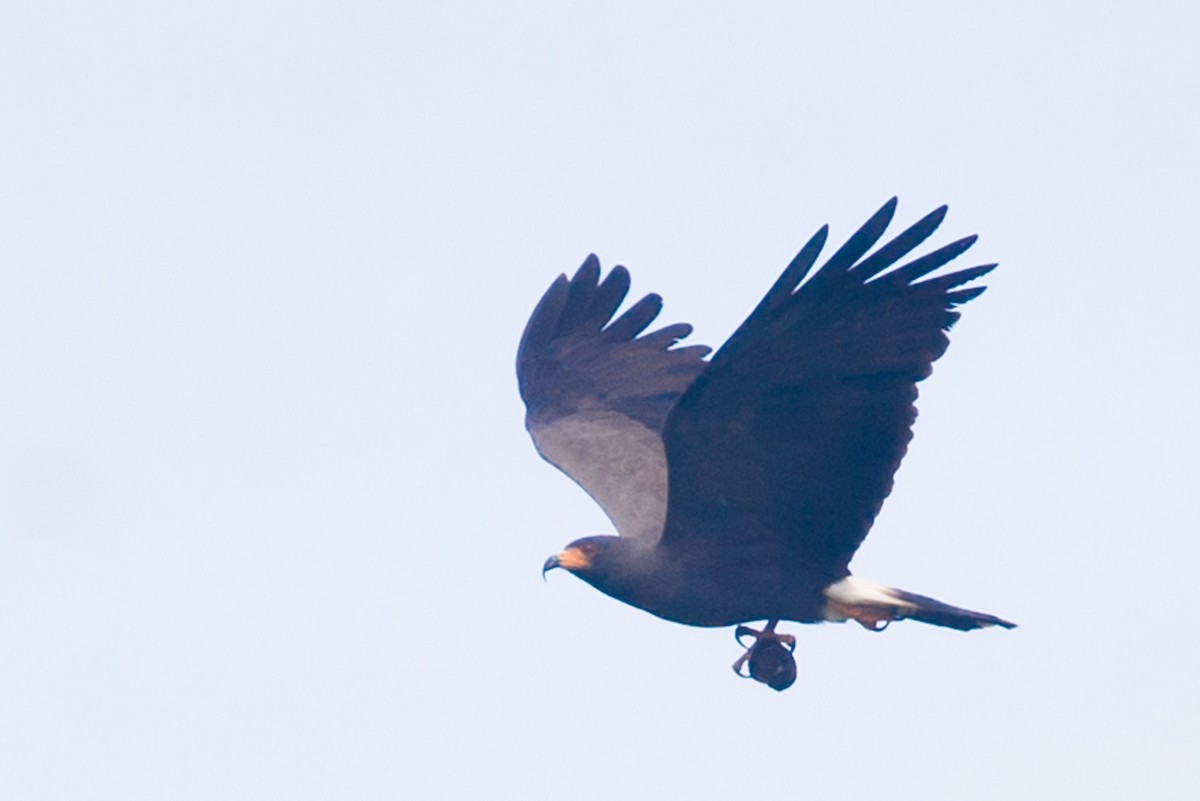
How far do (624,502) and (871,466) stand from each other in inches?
93.7

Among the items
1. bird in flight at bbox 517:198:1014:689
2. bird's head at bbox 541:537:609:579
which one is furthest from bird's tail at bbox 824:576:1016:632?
bird's head at bbox 541:537:609:579

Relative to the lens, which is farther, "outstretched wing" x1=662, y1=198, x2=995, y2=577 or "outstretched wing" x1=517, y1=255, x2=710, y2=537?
"outstretched wing" x1=517, y1=255, x2=710, y2=537

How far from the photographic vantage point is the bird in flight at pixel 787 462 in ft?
34.0

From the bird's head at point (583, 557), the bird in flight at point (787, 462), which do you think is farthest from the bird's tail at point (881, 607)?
the bird's head at point (583, 557)

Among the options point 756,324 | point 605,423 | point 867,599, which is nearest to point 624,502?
point 605,423

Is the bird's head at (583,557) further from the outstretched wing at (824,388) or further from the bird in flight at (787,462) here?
the outstretched wing at (824,388)

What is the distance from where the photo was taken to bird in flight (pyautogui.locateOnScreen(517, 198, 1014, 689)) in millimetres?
10375

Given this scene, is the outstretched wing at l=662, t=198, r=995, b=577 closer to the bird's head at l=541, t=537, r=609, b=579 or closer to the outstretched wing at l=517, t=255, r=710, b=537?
the bird's head at l=541, t=537, r=609, b=579

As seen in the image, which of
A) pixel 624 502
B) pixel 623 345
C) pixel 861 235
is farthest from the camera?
pixel 623 345

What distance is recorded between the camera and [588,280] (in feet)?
47.0

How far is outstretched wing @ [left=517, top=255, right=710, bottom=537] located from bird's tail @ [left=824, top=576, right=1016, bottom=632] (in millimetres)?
1771

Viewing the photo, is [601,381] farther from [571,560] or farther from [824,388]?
[824,388]

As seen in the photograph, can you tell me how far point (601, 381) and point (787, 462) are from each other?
128 inches

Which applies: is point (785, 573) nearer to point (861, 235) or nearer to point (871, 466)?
point (871, 466)
